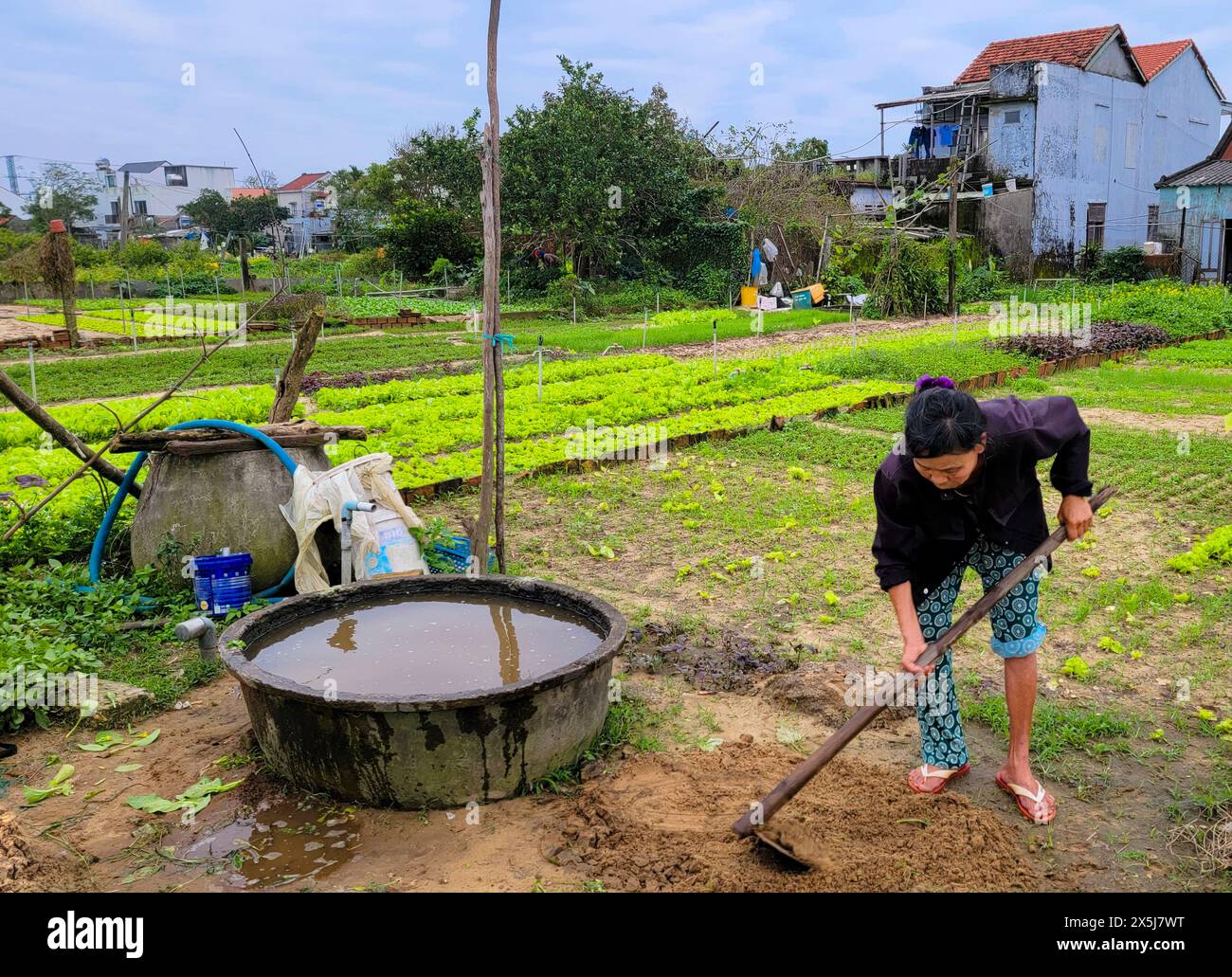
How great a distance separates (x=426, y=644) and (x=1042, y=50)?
3603cm

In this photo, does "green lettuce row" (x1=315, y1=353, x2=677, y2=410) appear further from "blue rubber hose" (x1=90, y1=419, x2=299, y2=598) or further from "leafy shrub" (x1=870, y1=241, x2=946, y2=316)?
"leafy shrub" (x1=870, y1=241, x2=946, y2=316)

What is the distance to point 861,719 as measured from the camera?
338 centimetres

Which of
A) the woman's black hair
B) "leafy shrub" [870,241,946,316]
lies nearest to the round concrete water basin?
the woman's black hair

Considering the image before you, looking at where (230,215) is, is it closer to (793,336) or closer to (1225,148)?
(793,336)

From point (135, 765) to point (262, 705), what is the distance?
0.86 metres

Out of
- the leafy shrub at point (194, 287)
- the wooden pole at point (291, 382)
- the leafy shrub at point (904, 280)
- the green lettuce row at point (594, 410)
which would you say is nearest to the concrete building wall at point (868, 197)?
the leafy shrub at point (904, 280)

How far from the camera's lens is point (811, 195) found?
110 ft

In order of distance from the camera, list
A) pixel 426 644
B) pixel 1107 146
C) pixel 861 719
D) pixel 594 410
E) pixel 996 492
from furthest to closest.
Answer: pixel 1107 146, pixel 594 410, pixel 426 644, pixel 996 492, pixel 861 719

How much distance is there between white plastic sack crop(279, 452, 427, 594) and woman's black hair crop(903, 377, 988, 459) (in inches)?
150

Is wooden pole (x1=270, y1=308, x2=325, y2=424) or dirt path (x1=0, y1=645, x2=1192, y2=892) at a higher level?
wooden pole (x1=270, y1=308, x2=325, y2=424)

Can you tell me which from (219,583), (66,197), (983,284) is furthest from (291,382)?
(66,197)

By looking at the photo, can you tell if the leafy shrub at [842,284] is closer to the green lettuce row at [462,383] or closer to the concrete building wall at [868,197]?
the concrete building wall at [868,197]

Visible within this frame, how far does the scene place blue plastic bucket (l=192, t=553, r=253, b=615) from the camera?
596 centimetres
